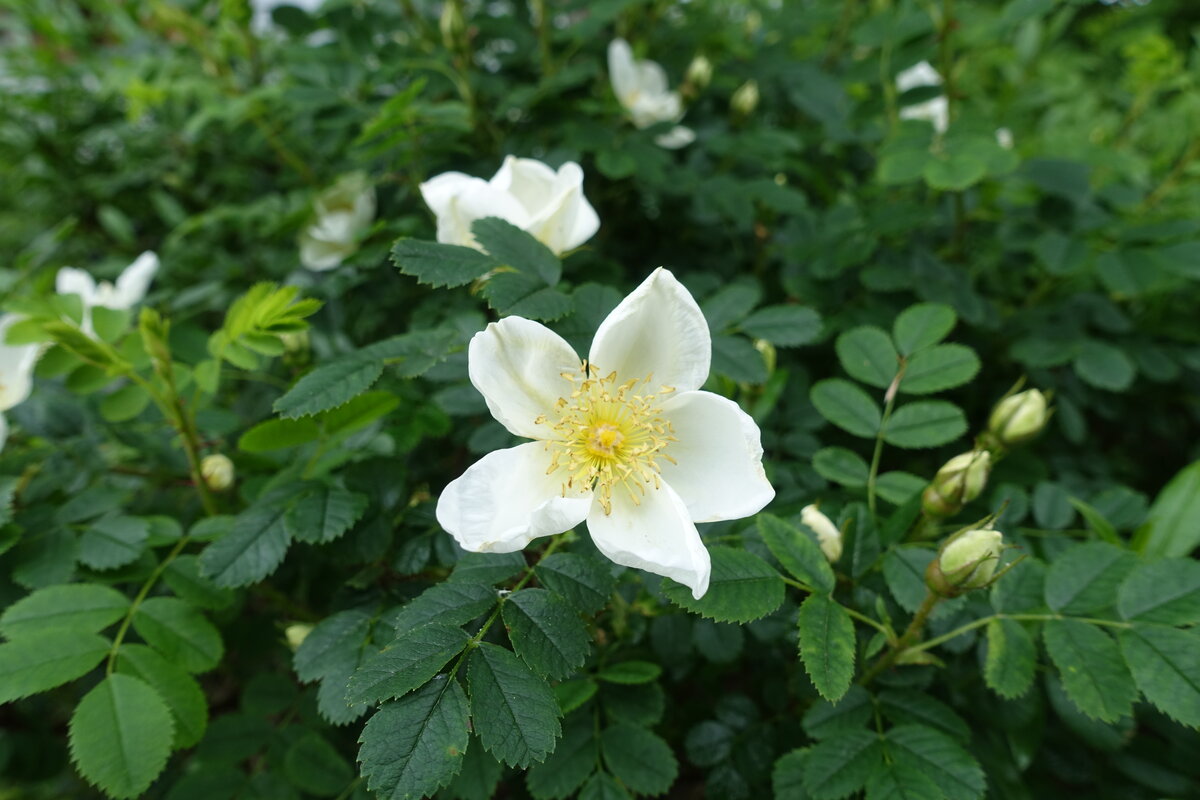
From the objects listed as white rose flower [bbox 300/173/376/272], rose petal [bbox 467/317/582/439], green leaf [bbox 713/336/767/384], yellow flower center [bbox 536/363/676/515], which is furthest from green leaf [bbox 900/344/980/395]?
white rose flower [bbox 300/173/376/272]

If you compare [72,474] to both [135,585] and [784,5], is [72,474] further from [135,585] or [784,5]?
[784,5]

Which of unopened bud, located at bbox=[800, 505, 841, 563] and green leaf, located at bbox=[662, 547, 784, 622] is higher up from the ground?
green leaf, located at bbox=[662, 547, 784, 622]

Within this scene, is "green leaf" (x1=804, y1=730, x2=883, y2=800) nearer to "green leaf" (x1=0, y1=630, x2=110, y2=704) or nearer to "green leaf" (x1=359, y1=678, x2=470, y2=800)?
"green leaf" (x1=359, y1=678, x2=470, y2=800)

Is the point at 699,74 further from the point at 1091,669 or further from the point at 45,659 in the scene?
the point at 45,659

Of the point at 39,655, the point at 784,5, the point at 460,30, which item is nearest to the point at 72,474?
the point at 39,655

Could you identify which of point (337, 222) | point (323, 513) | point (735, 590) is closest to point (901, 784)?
point (735, 590)
